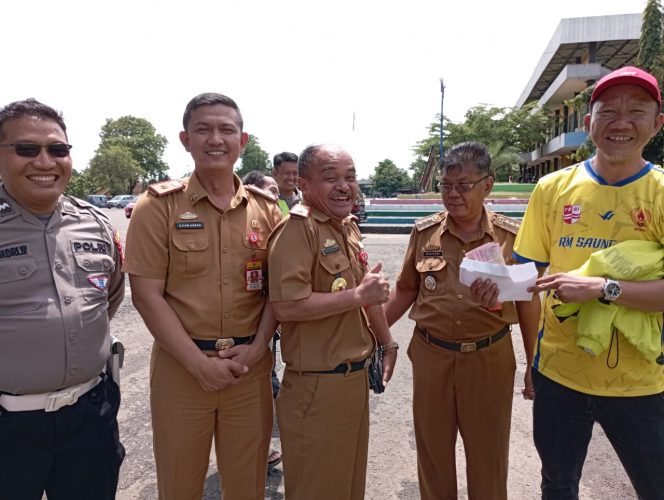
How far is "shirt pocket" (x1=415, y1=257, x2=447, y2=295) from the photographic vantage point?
8.16 ft

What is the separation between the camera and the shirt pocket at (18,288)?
1.81 m

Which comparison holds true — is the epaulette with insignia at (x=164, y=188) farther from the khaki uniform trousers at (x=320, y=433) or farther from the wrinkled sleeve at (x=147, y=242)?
the khaki uniform trousers at (x=320, y=433)

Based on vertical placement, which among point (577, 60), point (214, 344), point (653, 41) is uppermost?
point (577, 60)

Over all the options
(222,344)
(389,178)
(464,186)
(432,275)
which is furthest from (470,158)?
(389,178)

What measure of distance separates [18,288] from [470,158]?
82.7 inches

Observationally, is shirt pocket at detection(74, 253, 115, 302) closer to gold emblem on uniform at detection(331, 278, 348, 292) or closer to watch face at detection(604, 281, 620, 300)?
gold emblem on uniform at detection(331, 278, 348, 292)

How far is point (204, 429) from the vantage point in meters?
2.12

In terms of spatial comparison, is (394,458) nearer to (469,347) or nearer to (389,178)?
(469,347)

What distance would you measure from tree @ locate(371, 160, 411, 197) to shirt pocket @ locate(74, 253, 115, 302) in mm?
73863

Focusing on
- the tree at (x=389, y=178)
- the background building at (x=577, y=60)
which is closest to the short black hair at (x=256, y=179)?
the background building at (x=577, y=60)

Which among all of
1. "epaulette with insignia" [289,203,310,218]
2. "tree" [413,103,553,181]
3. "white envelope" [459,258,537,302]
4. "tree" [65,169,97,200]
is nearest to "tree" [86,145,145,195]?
"tree" [65,169,97,200]

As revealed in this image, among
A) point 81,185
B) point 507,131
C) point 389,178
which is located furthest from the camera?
point 389,178

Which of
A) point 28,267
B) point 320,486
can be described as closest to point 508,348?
point 320,486

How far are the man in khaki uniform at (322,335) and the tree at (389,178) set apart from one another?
242 ft
